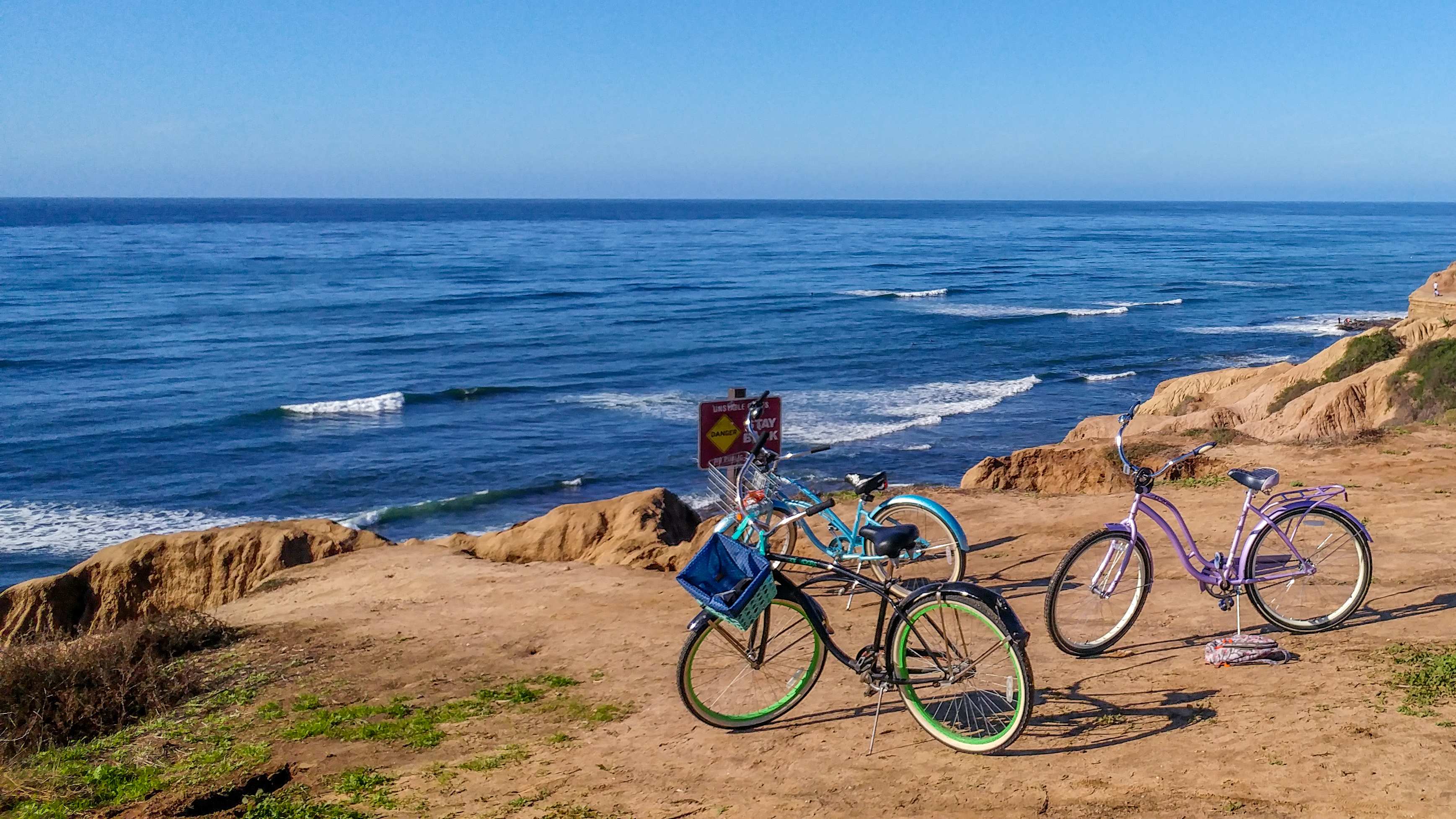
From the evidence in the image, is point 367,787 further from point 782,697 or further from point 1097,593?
point 1097,593

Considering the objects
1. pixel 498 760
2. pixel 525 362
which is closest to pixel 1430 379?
pixel 498 760

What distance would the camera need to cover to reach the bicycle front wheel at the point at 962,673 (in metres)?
5.20

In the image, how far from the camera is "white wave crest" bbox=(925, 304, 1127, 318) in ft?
163

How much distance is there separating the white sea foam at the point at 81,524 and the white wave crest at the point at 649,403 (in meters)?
10.9

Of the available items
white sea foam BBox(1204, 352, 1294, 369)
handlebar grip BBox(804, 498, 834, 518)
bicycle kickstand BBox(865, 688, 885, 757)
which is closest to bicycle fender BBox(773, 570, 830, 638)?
bicycle kickstand BBox(865, 688, 885, 757)

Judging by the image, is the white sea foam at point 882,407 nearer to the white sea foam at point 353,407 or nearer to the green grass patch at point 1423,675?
the white sea foam at point 353,407

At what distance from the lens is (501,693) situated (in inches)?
266

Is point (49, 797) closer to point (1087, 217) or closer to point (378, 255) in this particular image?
point (378, 255)

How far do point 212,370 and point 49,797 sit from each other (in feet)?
102

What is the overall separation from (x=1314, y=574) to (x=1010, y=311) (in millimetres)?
46483

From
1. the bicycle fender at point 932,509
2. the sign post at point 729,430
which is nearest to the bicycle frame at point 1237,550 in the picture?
the bicycle fender at point 932,509

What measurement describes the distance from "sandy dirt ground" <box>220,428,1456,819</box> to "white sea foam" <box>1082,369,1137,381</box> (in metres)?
25.8

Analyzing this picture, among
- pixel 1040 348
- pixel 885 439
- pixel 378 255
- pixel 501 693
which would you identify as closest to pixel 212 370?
pixel 885 439

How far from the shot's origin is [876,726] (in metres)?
5.55
